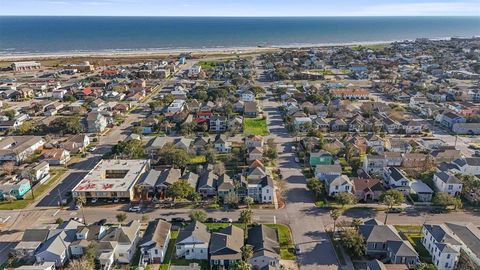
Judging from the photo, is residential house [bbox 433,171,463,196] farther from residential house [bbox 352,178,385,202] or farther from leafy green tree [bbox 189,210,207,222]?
leafy green tree [bbox 189,210,207,222]

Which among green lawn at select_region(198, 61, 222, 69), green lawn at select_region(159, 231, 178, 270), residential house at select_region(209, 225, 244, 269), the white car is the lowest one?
green lawn at select_region(159, 231, 178, 270)

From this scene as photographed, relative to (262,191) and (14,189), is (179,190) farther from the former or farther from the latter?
(14,189)

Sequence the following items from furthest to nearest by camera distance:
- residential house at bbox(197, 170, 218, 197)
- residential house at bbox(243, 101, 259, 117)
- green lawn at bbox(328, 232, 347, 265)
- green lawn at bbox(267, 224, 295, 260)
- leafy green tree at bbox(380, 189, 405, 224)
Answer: residential house at bbox(243, 101, 259, 117), residential house at bbox(197, 170, 218, 197), leafy green tree at bbox(380, 189, 405, 224), green lawn at bbox(267, 224, 295, 260), green lawn at bbox(328, 232, 347, 265)

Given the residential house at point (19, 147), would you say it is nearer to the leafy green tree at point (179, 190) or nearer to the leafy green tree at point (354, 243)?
the leafy green tree at point (179, 190)

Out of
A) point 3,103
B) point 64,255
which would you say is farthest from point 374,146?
point 3,103

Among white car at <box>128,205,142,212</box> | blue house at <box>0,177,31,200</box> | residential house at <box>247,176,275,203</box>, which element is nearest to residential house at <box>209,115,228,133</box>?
residential house at <box>247,176,275,203</box>

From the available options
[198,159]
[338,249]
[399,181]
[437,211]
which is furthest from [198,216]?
[437,211]
